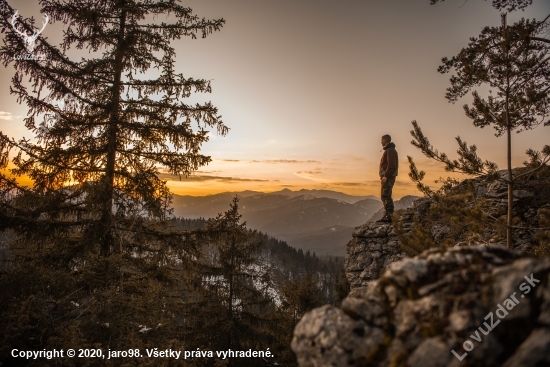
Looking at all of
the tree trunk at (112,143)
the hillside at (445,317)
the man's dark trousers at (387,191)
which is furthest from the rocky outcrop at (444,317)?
the man's dark trousers at (387,191)

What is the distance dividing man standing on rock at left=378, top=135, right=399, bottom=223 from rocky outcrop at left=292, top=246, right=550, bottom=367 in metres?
9.96

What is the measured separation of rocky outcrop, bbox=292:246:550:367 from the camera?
5.71 feet

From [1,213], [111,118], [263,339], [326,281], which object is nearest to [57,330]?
[1,213]

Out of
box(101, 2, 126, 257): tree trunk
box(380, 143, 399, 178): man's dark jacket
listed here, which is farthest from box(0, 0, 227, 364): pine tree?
box(380, 143, 399, 178): man's dark jacket

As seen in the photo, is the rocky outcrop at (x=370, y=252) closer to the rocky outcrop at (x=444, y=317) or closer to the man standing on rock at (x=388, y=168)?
the man standing on rock at (x=388, y=168)

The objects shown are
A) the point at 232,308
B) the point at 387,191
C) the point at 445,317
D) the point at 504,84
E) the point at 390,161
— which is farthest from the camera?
the point at 232,308

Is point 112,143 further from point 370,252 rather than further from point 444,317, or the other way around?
point 370,252

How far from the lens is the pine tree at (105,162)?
670cm

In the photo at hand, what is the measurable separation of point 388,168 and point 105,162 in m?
10.6

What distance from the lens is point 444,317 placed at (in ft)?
6.27

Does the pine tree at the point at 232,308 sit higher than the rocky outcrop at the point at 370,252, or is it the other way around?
the rocky outcrop at the point at 370,252

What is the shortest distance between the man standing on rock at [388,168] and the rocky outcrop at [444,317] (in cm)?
996

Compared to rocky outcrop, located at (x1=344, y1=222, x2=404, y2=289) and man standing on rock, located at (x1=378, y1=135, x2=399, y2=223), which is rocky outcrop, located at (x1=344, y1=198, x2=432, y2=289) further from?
man standing on rock, located at (x1=378, y1=135, x2=399, y2=223)

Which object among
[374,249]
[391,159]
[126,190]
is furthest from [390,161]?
[126,190]
